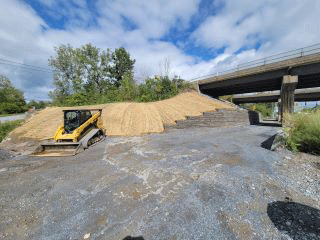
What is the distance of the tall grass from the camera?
5871mm

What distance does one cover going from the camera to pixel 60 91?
37.8 metres

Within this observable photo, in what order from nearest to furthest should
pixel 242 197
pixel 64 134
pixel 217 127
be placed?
pixel 242 197, pixel 64 134, pixel 217 127

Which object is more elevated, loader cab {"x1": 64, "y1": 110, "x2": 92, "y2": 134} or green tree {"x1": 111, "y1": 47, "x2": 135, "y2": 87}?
green tree {"x1": 111, "y1": 47, "x2": 135, "y2": 87}

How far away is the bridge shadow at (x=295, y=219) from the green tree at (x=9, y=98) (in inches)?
2392

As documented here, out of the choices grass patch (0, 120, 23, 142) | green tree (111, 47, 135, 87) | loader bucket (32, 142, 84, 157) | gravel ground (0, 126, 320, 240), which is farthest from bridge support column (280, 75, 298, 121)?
green tree (111, 47, 135, 87)

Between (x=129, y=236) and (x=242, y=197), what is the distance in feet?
8.39

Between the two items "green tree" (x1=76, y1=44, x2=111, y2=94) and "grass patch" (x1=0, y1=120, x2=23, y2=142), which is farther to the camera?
"green tree" (x1=76, y1=44, x2=111, y2=94)

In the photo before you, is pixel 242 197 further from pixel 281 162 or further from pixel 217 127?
pixel 217 127

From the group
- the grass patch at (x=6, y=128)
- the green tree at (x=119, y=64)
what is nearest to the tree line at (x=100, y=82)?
the green tree at (x=119, y=64)

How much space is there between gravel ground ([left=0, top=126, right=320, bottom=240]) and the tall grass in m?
0.74

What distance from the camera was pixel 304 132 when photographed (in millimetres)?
6234

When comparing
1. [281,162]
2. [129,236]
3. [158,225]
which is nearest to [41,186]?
[129,236]

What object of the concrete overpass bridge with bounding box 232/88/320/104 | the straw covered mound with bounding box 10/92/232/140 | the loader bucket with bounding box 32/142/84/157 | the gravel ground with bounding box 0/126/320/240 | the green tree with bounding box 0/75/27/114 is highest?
the green tree with bounding box 0/75/27/114

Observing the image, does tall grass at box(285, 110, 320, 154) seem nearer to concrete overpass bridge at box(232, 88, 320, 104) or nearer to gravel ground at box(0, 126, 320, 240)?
gravel ground at box(0, 126, 320, 240)
